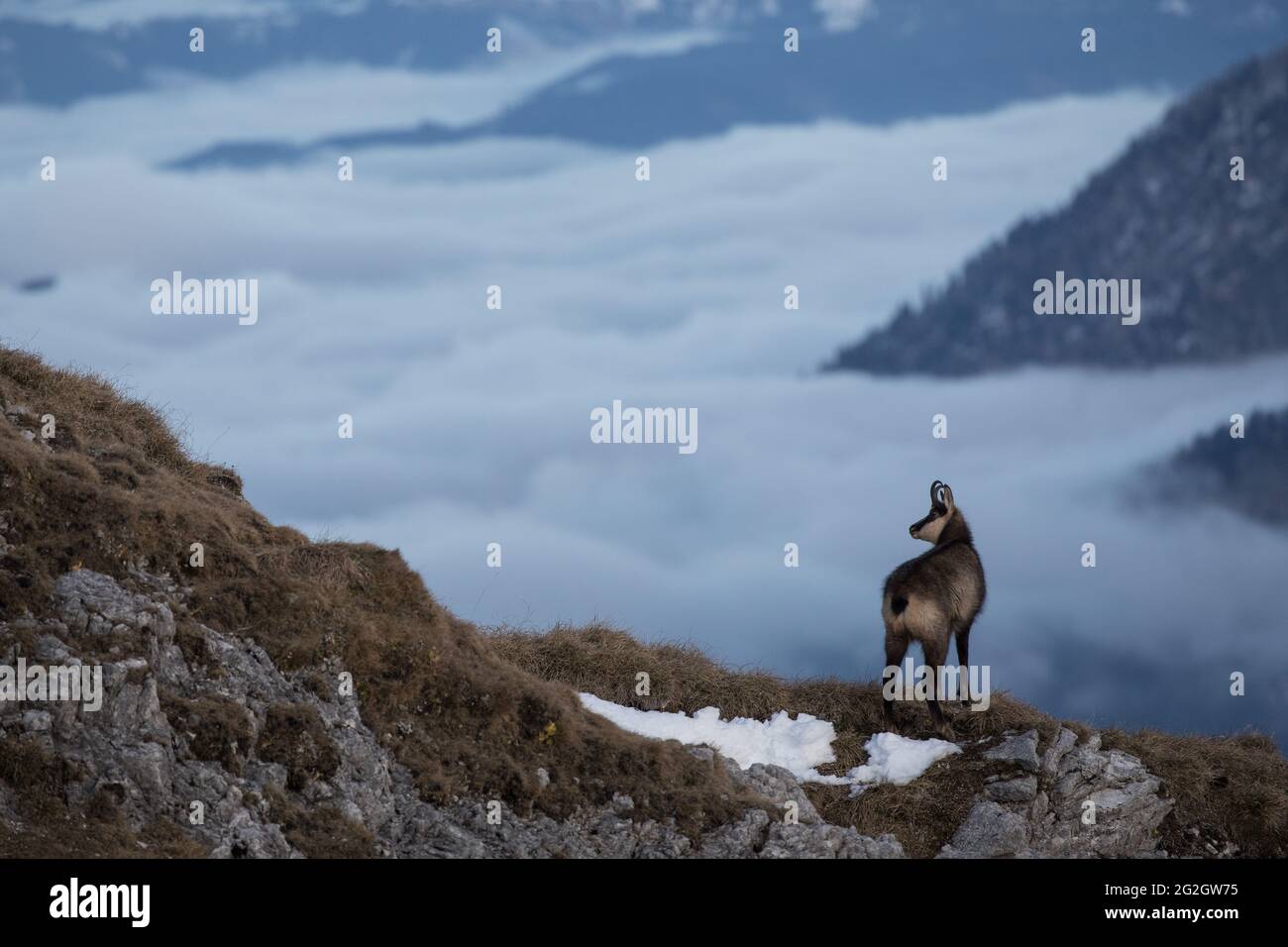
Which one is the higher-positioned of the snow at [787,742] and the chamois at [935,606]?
the chamois at [935,606]

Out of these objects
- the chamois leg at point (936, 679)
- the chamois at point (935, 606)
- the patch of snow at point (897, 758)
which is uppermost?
the chamois at point (935, 606)

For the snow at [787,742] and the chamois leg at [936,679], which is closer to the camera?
the snow at [787,742]

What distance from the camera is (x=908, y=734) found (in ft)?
70.0

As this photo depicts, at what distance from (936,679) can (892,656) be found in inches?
26.9

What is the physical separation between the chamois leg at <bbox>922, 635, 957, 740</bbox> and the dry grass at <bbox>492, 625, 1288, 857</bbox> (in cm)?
22

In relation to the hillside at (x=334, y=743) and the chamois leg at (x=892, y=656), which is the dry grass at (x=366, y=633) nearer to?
the hillside at (x=334, y=743)

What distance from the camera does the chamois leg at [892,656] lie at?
68.7 ft

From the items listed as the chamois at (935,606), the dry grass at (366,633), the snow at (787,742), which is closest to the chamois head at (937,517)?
the chamois at (935,606)

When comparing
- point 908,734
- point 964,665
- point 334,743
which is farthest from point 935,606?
point 334,743

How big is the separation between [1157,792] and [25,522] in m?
15.2

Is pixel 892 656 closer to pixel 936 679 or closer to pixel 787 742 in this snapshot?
pixel 936 679

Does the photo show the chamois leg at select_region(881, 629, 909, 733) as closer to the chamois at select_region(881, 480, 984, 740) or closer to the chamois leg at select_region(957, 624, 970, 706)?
the chamois at select_region(881, 480, 984, 740)

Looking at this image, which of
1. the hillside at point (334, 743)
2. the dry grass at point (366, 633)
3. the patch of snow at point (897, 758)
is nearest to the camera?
the hillside at point (334, 743)
